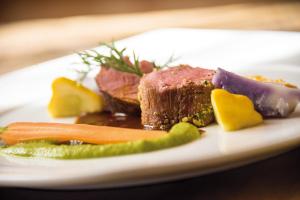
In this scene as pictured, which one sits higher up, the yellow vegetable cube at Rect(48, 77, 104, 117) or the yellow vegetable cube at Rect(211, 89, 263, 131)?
the yellow vegetable cube at Rect(211, 89, 263, 131)

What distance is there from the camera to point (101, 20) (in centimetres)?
741

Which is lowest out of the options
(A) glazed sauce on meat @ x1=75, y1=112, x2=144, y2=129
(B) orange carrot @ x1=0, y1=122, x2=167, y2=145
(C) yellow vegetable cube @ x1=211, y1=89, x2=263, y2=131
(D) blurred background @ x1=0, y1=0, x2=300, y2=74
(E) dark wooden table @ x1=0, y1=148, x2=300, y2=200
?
(D) blurred background @ x1=0, y1=0, x2=300, y2=74

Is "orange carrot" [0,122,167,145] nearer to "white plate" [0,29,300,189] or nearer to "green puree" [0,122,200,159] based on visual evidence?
"green puree" [0,122,200,159]

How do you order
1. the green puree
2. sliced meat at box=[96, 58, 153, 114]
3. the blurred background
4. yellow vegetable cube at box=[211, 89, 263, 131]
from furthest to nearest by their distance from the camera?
the blurred background
sliced meat at box=[96, 58, 153, 114]
yellow vegetable cube at box=[211, 89, 263, 131]
the green puree

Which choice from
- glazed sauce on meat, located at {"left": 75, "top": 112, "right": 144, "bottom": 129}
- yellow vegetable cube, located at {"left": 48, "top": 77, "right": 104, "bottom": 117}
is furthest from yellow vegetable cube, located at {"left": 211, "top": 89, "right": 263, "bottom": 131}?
yellow vegetable cube, located at {"left": 48, "top": 77, "right": 104, "bottom": 117}

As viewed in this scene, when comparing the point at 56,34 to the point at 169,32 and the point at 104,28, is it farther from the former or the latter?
the point at 169,32

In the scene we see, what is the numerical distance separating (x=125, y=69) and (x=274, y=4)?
180 inches

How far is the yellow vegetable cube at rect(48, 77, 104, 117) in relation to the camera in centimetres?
305

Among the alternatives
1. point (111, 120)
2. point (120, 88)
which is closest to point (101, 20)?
point (120, 88)

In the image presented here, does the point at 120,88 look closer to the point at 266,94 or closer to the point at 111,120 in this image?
the point at 111,120

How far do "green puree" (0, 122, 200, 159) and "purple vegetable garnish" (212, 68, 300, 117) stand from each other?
325mm

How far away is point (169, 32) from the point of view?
4277 mm

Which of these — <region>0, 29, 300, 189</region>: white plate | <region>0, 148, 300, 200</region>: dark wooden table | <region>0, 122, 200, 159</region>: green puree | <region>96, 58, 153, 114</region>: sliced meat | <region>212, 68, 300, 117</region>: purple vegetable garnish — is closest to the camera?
<region>0, 29, 300, 189</region>: white plate

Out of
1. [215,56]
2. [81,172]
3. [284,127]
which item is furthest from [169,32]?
[81,172]
